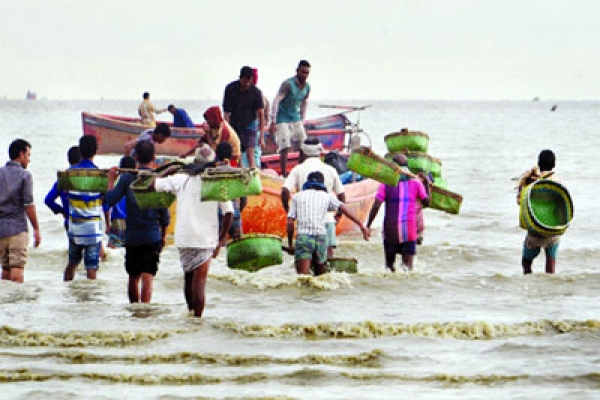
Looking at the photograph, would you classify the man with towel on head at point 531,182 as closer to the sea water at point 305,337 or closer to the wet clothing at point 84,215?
the sea water at point 305,337

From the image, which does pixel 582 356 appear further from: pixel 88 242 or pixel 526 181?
pixel 88 242

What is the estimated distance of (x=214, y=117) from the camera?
12.1 metres

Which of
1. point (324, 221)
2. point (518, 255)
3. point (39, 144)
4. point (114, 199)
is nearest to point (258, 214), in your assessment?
point (518, 255)

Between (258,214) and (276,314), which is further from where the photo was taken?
(258,214)

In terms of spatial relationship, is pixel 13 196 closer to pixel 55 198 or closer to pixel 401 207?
pixel 55 198

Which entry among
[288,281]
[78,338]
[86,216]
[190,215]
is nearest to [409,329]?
[288,281]

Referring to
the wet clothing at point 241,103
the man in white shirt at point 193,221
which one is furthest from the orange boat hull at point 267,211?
the man in white shirt at point 193,221

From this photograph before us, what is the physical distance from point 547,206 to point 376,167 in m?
1.95

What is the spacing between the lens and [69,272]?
38.8 feet

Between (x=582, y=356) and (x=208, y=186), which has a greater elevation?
(x=208, y=186)

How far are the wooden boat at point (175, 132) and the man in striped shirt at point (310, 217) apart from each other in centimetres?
1129

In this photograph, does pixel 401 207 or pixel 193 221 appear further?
pixel 401 207

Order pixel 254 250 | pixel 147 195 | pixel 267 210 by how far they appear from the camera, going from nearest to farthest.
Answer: pixel 147 195 → pixel 254 250 → pixel 267 210

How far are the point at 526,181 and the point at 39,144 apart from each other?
5266 cm
